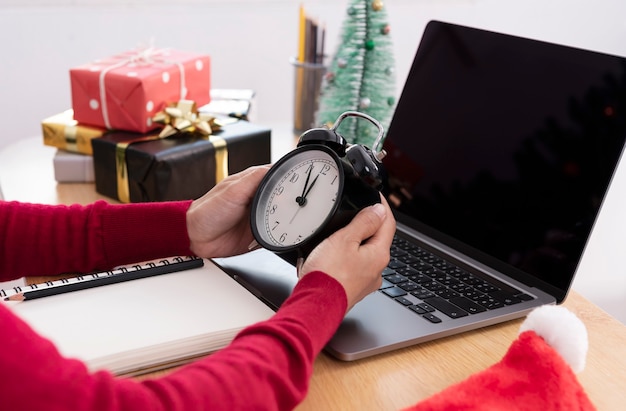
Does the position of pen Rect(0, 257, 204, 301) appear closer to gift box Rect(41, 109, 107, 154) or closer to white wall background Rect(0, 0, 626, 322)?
gift box Rect(41, 109, 107, 154)

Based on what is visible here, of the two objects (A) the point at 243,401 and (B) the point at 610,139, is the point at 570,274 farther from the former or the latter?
(A) the point at 243,401

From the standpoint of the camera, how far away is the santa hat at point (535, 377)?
52cm

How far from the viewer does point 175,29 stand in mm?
1720

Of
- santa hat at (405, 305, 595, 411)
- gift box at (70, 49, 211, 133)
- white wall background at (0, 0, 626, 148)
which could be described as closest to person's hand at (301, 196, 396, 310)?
santa hat at (405, 305, 595, 411)

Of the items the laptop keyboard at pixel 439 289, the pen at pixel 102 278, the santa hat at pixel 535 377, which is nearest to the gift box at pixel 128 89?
the pen at pixel 102 278

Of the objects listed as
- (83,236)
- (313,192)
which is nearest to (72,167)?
(83,236)

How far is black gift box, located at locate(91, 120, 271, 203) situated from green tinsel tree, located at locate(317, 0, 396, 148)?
198 millimetres

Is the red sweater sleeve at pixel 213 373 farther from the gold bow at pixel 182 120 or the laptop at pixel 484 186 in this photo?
the gold bow at pixel 182 120

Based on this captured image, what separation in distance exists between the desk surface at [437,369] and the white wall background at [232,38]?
2.69 feet

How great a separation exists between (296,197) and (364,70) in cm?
57

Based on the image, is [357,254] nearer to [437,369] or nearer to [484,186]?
[437,369]

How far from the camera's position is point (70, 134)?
111 cm

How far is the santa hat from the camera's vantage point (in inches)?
20.4

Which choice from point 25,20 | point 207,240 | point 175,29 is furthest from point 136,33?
point 207,240
